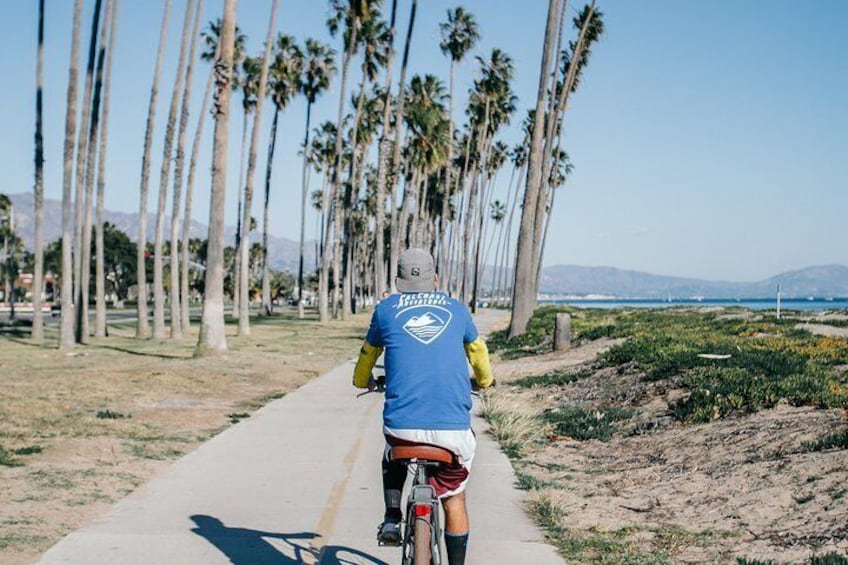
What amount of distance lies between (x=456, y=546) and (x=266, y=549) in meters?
2.27

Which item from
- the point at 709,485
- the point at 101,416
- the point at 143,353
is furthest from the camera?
the point at 143,353

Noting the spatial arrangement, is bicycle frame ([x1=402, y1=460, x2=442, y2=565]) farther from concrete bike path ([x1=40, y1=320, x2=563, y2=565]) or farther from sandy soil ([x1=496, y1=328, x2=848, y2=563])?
sandy soil ([x1=496, y1=328, x2=848, y2=563])

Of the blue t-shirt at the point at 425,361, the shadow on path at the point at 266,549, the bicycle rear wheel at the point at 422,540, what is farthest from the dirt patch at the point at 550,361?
the bicycle rear wheel at the point at 422,540

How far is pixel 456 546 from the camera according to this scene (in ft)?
17.0

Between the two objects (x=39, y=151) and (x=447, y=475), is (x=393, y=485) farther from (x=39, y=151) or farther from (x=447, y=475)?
(x=39, y=151)

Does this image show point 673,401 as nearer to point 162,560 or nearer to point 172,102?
point 162,560

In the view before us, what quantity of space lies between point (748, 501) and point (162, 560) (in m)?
4.79

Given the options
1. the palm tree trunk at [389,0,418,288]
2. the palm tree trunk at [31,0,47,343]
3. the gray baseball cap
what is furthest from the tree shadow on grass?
the gray baseball cap

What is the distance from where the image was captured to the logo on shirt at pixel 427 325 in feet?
16.7

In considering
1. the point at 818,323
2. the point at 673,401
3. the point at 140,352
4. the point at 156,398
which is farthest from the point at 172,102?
the point at 673,401

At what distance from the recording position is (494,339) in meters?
36.7

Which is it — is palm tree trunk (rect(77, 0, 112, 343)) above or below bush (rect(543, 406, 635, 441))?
above

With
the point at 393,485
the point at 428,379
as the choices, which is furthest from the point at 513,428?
the point at 428,379

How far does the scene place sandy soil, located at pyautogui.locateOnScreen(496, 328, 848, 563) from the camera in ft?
23.5
